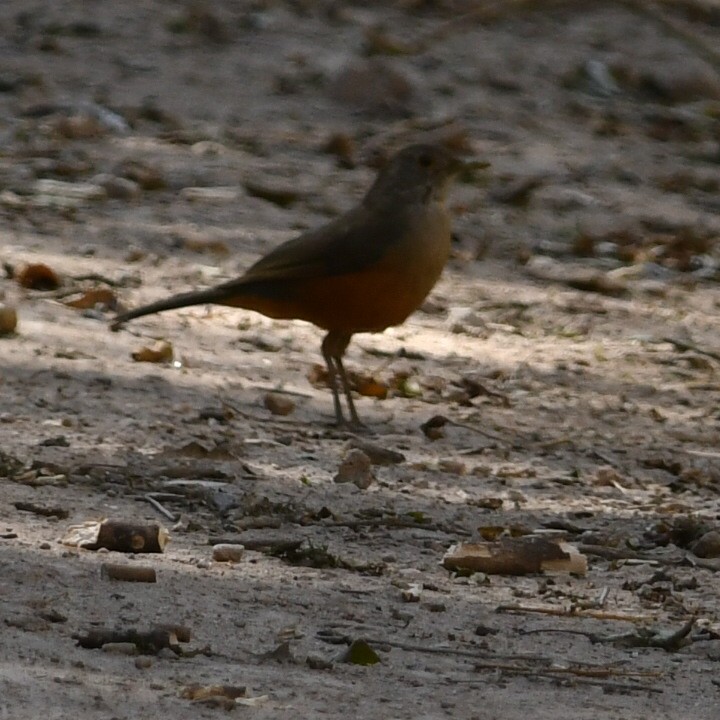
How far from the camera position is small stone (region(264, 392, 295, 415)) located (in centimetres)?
628

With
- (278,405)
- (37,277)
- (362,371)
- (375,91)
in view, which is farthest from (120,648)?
(375,91)

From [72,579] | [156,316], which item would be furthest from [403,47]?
[72,579]

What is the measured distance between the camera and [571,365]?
23.9 feet

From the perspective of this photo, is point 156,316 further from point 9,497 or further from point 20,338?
point 9,497

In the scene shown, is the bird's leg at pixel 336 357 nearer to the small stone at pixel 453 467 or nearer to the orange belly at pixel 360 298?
the orange belly at pixel 360 298

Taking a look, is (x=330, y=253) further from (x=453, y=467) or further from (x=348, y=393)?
(x=453, y=467)

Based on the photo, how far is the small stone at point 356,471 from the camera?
17.7 ft

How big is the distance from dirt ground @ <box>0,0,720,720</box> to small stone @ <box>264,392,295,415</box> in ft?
0.09

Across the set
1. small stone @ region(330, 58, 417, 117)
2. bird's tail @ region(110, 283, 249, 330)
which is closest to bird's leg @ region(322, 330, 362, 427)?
bird's tail @ region(110, 283, 249, 330)

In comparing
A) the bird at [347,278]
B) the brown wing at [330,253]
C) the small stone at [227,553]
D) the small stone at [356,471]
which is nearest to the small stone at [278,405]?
the bird at [347,278]

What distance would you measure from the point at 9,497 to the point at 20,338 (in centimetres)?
190

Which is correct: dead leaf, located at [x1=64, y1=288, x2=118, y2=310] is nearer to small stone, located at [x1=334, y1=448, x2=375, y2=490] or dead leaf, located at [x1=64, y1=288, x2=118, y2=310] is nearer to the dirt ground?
the dirt ground

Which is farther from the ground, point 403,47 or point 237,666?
point 237,666

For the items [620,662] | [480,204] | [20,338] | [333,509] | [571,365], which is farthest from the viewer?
[480,204]
